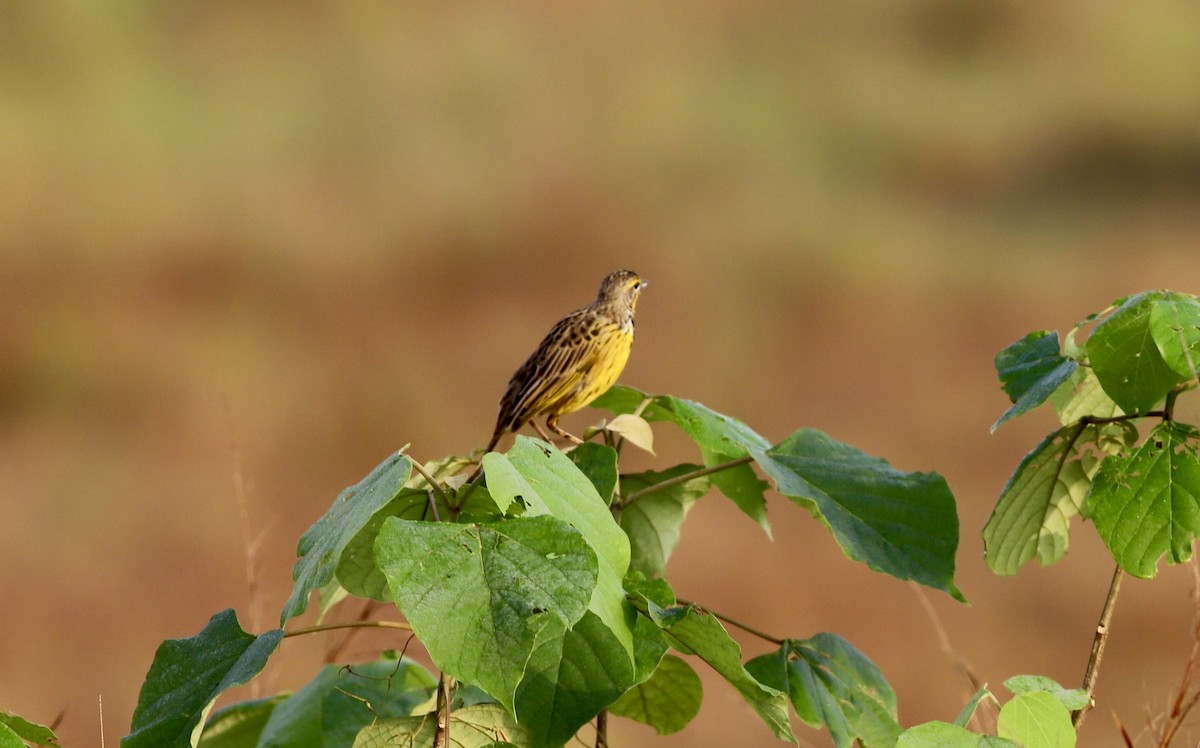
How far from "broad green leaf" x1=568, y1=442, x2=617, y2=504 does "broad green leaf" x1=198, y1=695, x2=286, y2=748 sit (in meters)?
0.47

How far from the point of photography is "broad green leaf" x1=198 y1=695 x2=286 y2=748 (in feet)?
4.14

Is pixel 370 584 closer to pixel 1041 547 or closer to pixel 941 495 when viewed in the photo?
pixel 941 495

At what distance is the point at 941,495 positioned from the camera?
1.07 meters

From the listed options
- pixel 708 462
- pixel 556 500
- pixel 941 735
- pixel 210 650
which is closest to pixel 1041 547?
pixel 708 462

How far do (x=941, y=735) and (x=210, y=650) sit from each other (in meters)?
0.52

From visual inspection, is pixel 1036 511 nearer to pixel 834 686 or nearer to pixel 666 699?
pixel 834 686

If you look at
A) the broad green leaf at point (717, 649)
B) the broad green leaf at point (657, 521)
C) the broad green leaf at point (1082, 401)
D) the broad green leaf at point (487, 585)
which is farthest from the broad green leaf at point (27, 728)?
the broad green leaf at point (1082, 401)

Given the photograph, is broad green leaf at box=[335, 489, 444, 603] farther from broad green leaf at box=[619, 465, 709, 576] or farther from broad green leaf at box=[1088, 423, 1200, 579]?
broad green leaf at box=[1088, 423, 1200, 579]

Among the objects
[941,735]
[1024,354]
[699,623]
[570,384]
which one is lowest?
[941,735]

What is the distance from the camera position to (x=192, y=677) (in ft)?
2.93

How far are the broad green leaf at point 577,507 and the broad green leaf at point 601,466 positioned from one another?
0.21 m

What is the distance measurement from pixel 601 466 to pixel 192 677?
372mm

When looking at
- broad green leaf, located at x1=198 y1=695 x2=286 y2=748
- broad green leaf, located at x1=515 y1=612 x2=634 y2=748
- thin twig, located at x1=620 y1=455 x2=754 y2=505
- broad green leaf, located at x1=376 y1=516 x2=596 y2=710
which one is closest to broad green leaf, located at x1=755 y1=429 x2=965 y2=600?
thin twig, located at x1=620 y1=455 x2=754 y2=505

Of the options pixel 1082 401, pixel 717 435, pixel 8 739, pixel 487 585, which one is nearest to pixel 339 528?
pixel 487 585
